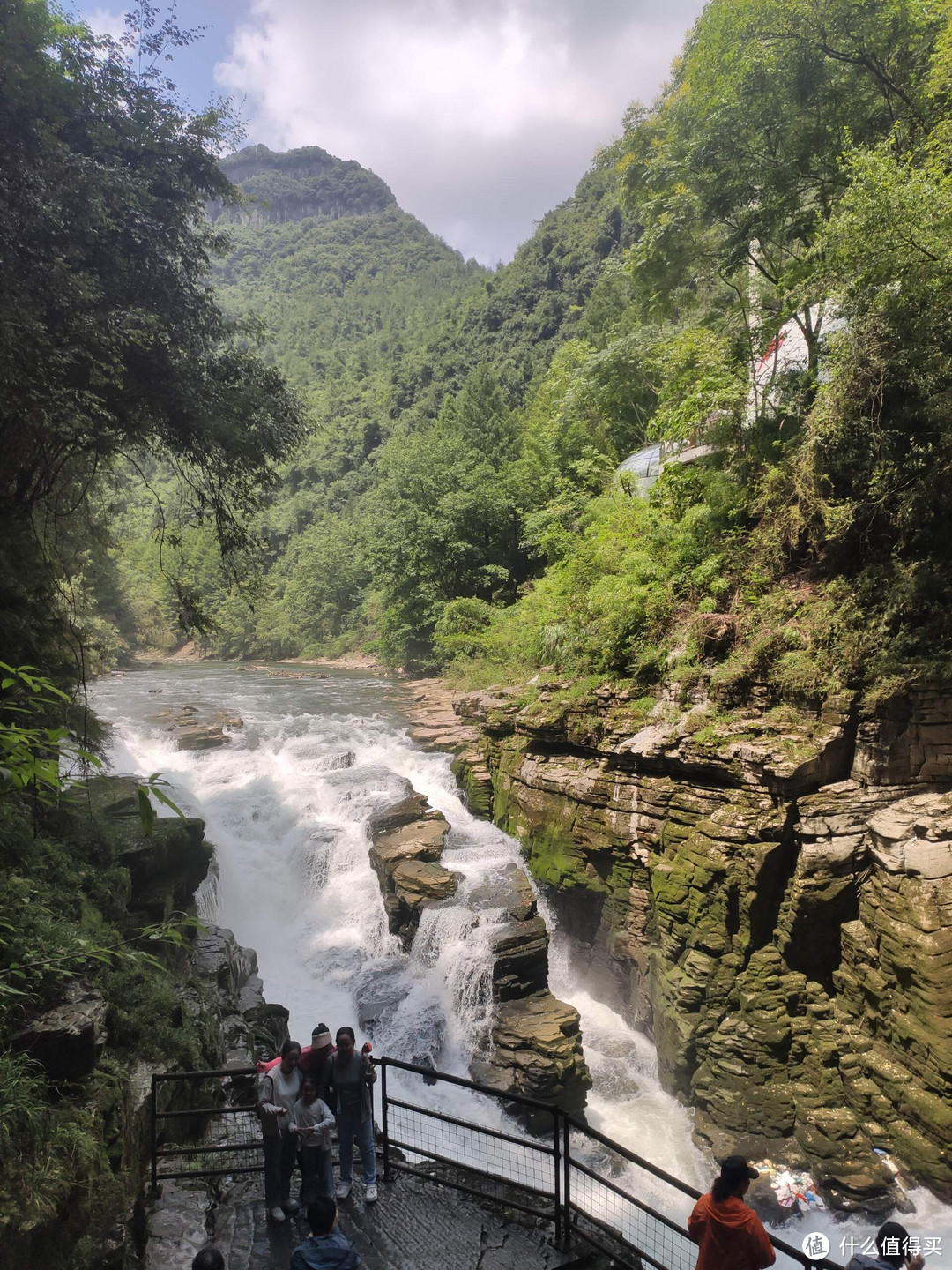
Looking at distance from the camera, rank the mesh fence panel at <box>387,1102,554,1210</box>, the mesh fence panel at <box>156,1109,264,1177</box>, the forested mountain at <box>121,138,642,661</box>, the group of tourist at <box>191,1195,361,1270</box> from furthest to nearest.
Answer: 1. the forested mountain at <box>121,138,642,661</box>
2. the mesh fence panel at <box>387,1102,554,1210</box>
3. the mesh fence panel at <box>156,1109,264,1177</box>
4. the group of tourist at <box>191,1195,361,1270</box>

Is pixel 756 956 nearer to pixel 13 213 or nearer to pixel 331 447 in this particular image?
pixel 13 213

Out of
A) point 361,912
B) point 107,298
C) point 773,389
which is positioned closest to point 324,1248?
point 107,298

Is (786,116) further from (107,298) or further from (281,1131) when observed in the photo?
(281,1131)

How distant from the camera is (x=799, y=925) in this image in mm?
8312

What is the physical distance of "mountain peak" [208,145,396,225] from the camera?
183 m

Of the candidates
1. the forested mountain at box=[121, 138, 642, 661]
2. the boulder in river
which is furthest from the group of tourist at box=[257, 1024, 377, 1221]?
the boulder in river

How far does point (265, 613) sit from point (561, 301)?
38883 mm

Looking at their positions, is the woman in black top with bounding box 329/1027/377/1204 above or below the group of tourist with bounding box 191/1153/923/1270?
below

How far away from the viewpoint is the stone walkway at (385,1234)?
4609 millimetres

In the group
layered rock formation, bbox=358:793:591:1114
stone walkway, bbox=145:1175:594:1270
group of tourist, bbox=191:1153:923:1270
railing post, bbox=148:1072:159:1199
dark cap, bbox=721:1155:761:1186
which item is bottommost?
layered rock formation, bbox=358:793:591:1114

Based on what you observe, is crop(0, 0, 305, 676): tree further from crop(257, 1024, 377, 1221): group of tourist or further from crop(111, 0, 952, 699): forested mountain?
crop(257, 1024, 377, 1221): group of tourist

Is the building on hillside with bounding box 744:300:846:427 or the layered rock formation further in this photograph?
the building on hillside with bounding box 744:300:846:427

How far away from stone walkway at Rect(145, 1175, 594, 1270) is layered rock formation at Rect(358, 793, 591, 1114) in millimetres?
3626

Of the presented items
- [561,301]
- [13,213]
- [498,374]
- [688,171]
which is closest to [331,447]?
[498,374]
